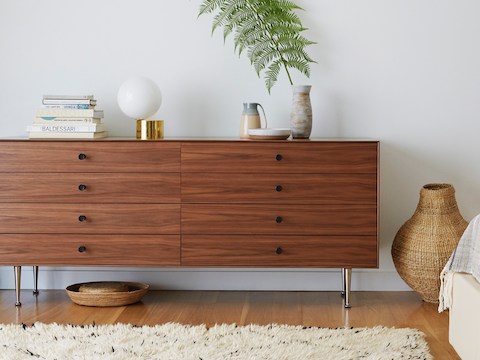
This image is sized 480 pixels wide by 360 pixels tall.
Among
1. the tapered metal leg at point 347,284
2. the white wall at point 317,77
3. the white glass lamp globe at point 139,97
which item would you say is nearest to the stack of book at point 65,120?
the white glass lamp globe at point 139,97

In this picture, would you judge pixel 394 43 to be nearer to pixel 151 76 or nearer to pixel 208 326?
pixel 151 76

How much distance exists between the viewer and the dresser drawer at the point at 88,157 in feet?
12.2

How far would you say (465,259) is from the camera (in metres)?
2.94

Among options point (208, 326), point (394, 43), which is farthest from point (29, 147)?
point (394, 43)

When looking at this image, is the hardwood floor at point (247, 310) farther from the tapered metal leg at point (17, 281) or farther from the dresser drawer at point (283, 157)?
the dresser drawer at point (283, 157)

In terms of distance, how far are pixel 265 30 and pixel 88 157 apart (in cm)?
101

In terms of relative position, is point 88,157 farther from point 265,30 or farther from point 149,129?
point 265,30

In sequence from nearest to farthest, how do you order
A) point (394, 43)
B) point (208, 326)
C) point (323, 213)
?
point (208, 326) → point (323, 213) → point (394, 43)

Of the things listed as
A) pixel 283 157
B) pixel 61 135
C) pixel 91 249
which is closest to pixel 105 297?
pixel 91 249

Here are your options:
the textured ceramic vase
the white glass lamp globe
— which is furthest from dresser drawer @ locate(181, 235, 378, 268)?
the white glass lamp globe

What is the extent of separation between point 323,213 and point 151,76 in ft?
3.56

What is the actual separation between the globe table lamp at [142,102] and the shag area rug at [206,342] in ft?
3.03

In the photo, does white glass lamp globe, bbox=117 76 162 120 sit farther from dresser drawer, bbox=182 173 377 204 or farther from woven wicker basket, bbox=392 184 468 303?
woven wicker basket, bbox=392 184 468 303

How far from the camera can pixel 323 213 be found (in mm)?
3723
